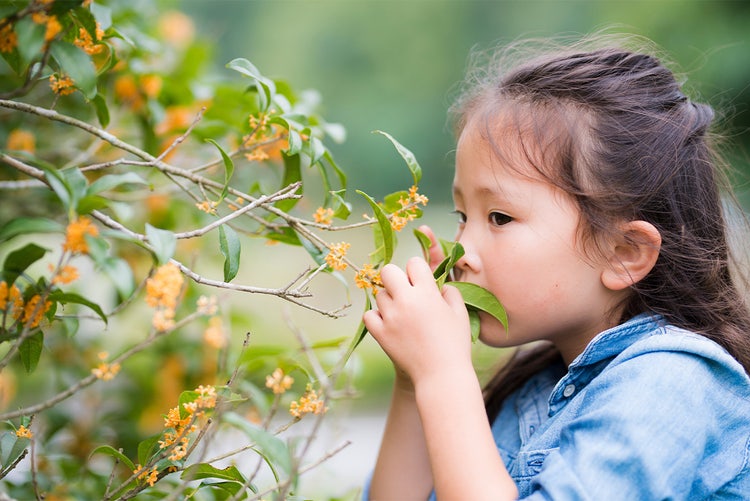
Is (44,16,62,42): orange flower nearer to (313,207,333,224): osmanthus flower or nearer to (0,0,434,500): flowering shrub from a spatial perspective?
(0,0,434,500): flowering shrub

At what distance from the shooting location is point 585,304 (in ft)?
3.37

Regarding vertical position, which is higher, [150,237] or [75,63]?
[75,63]

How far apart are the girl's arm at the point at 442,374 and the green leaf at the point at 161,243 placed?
33cm

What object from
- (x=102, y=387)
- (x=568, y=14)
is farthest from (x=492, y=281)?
(x=568, y=14)

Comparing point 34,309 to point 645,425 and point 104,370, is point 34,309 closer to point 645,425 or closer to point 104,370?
point 104,370

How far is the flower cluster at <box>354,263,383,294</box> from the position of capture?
35.8 inches

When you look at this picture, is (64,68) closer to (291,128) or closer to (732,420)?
(291,128)

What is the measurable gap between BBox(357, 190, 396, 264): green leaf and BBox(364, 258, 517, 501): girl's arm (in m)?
0.03

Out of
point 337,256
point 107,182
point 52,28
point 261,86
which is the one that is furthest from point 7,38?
point 337,256

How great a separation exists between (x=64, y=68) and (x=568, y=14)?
9686 mm

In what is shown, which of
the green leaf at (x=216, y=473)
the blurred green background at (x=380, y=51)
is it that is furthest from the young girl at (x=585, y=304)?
the blurred green background at (x=380, y=51)

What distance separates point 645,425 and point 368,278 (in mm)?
365

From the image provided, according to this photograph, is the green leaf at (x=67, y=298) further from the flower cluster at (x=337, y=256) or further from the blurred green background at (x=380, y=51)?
the blurred green background at (x=380, y=51)

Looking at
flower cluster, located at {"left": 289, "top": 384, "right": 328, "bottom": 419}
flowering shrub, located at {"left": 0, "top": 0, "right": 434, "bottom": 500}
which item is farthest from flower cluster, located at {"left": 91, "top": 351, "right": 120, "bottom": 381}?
flower cluster, located at {"left": 289, "top": 384, "right": 328, "bottom": 419}
